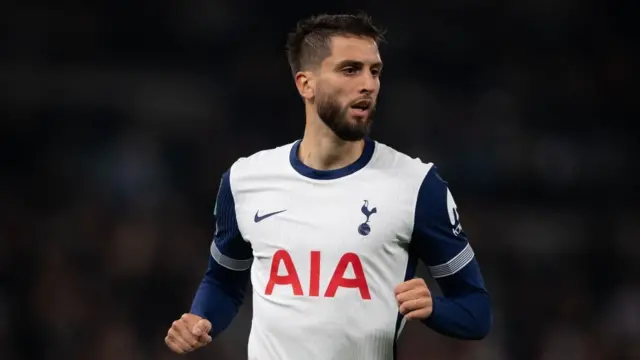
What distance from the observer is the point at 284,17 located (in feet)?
24.5

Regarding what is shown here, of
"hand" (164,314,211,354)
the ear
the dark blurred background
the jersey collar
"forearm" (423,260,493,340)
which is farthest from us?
the dark blurred background

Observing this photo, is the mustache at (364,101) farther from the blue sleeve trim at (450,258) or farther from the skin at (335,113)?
the blue sleeve trim at (450,258)

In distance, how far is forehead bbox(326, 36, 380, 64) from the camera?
339 centimetres

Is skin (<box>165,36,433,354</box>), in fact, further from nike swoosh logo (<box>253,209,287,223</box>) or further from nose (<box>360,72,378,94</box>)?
nike swoosh logo (<box>253,209,287,223</box>)

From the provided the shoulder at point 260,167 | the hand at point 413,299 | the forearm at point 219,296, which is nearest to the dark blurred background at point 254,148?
the forearm at point 219,296

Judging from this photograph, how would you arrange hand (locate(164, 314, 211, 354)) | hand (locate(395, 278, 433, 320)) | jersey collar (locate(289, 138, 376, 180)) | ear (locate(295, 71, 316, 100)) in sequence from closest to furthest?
hand (locate(395, 278, 433, 320)), hand (locate(164, 314, 211, 354)), jersey collar (locate(289, 138, 376, 180)), ear (locate(295, 71, 316, 100))

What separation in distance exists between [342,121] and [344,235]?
1.21 feet

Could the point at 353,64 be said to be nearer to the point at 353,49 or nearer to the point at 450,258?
the point at 353,49

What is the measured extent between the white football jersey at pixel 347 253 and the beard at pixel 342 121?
12 centimetres

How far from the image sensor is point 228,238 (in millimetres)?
3650

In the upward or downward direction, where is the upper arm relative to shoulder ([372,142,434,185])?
downward

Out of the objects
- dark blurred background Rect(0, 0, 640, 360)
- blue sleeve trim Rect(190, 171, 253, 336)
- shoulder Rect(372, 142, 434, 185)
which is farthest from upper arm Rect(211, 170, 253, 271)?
dark blurred background Rect(0, 0, 640, 360)

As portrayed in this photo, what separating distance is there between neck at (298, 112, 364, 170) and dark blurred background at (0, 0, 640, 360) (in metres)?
2.86

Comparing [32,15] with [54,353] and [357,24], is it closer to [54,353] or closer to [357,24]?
[54,353]
